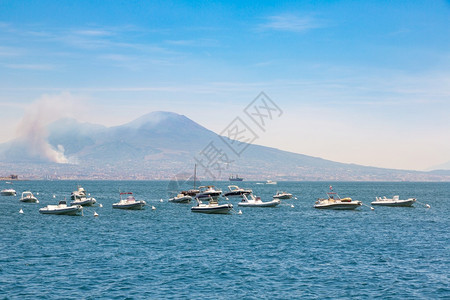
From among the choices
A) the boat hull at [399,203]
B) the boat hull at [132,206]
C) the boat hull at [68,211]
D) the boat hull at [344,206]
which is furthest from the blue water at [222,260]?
the boat hull at [399,203]

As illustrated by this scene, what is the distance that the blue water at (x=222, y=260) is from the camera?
3434cm

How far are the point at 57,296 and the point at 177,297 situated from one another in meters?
7.73

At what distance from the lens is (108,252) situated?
48.1 meters

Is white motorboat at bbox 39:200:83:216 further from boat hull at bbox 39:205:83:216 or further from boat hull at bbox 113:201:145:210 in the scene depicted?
boat hull at bbox 113:201:145:210

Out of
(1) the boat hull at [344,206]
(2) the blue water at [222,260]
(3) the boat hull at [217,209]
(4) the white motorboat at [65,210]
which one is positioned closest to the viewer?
(2) the blue water at [222,260]

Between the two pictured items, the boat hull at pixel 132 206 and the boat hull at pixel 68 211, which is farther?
the boat hull at pixel 132 206

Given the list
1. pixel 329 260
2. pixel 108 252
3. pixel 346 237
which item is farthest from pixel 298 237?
pixel 108 252

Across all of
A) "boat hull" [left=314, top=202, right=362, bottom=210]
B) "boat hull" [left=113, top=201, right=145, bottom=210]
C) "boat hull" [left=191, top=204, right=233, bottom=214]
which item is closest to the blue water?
"boat hull" [left=191, top=204, right=233, bottom=214]

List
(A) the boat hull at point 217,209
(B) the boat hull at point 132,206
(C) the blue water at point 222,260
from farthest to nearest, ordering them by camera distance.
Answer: (B) the boat hull at point 132,206 → (A) the boat hull at point 217,209 → (C) the blue water at point 222,260

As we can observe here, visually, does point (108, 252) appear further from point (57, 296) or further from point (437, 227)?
point (437, 227)

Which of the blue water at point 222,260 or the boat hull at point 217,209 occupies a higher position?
the boat hull at point 217,209

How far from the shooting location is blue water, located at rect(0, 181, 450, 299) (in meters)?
34.3

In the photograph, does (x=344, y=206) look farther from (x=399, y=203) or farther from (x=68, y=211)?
(x=68, y=211)

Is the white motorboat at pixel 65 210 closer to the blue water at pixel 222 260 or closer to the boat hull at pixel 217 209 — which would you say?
the blue water at pixel 222 260
